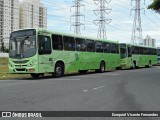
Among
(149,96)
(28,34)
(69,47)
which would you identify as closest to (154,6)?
(69,47)

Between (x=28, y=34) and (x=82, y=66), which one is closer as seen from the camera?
(x=28, y=34)

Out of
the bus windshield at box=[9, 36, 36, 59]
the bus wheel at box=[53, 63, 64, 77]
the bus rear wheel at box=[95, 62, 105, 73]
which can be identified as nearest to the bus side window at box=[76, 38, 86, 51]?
the bus wheel at box=[53, 63, 64, 77]

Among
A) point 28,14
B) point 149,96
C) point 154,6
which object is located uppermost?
point 28,14

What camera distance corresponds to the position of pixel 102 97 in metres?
12.3

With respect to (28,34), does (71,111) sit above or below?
below

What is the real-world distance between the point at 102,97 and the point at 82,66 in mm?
15511

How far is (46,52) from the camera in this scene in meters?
22.2

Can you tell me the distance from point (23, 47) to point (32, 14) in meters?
57.2

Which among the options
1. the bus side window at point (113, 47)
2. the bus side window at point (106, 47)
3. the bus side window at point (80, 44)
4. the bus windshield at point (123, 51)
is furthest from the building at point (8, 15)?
the bus side window at point (80, 44)

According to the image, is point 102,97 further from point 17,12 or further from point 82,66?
point 17,12

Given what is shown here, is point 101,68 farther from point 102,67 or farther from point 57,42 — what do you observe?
point 57,42

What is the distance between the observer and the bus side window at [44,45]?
2172 cm

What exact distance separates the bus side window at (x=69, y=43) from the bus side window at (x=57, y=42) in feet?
1.89

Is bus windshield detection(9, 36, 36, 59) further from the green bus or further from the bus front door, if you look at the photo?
the bus front door
